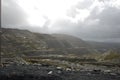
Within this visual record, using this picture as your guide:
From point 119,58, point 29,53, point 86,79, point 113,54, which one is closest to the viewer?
point 86,79

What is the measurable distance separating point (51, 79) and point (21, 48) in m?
167

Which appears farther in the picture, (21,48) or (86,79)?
A: (21,48)

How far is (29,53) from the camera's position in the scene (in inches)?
6324

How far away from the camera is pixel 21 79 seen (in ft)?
96.7

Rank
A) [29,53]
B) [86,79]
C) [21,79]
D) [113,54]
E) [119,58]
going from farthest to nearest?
[29,53] → [113,54] → [119,58] → [86,79] → [21,79]

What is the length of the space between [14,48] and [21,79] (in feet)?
541

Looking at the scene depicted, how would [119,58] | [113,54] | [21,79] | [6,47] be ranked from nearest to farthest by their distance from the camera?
[21,79]
[119,58]
[113,54]
[6,47]

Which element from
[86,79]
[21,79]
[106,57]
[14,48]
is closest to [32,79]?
[21,79]

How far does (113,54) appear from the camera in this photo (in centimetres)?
8806

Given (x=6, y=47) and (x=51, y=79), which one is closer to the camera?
(x=51, y=79)

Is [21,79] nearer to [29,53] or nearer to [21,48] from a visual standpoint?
[29,53]

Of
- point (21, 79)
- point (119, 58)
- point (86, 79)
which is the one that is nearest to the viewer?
point (21, 79)

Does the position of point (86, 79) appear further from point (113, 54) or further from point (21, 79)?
point (113, 54)

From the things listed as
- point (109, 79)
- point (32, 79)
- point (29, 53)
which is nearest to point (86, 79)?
point (109, 79)
